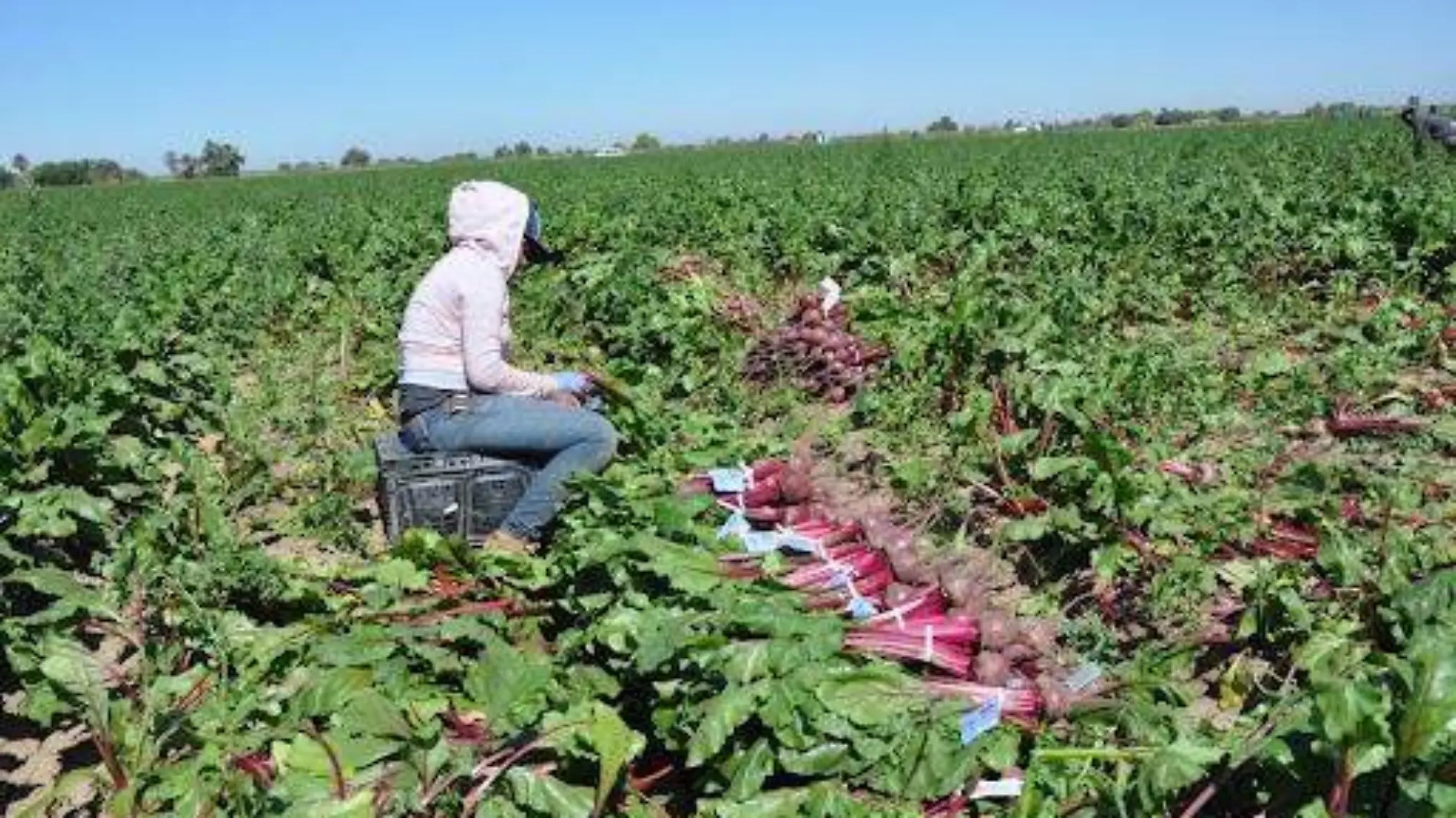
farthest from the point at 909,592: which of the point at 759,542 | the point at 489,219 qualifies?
the point at 489,219

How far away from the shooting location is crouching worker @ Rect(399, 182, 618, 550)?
536 centimetres

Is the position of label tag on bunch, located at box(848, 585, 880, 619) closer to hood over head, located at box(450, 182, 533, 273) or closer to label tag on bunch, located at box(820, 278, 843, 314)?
hood over head, located at box(450, 182, 533, 273)

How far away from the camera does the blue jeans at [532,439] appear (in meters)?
5.30

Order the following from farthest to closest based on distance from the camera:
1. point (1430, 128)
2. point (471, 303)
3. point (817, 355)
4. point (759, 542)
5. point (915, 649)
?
point (1430, 128)
point (817, 355)
point (471, 303)
point (759, 542)
point (915, 649)

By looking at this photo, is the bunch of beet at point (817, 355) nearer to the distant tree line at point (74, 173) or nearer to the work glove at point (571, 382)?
the work glove at point (571, 382)

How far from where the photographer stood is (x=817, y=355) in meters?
7.80

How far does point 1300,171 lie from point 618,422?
49.0ft

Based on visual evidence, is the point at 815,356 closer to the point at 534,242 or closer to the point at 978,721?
the point at 534,242

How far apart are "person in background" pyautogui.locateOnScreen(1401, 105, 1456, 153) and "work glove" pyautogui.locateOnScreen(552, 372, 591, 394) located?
1772 cm

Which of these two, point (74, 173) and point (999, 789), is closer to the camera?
point (999, 789)

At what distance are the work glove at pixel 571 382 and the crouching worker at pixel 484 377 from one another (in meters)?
0.19

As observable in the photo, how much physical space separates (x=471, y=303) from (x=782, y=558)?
1688 millimetres

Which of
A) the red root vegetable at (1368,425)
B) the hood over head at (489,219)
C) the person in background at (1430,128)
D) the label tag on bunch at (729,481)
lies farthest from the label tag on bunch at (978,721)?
the person in background at (1430,128)

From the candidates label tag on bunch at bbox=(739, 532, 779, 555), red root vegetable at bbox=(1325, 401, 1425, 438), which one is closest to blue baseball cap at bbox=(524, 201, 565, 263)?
label tag on bunch at bbox=(739, 532, 779, 555)
